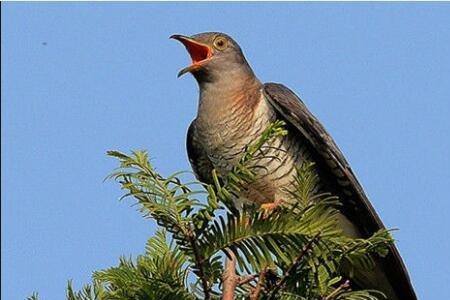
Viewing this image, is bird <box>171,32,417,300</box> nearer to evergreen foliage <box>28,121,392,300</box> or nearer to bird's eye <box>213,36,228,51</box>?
bird's eye <box>213,36,228,51</box>

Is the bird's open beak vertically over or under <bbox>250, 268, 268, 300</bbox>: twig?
over

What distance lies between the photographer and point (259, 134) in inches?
184

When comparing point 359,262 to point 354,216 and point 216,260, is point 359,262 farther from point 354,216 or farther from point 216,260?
point 354,216

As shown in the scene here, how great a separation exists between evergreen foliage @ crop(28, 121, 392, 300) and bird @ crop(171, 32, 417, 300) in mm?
1362

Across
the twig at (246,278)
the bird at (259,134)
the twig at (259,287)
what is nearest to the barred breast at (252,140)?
the bird at (259,134)

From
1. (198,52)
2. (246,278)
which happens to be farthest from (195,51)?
(246,278)

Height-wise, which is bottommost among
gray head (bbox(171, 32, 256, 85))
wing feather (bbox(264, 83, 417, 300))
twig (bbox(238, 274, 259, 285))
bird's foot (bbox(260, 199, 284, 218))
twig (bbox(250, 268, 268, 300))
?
twig (bbox(250, 268, 268, 300))

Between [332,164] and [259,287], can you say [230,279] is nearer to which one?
[259,287]

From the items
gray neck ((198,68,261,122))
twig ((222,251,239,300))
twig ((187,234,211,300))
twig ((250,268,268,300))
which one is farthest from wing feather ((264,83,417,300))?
twig ((187,234,211,300))

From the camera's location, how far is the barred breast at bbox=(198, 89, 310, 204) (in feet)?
14.5

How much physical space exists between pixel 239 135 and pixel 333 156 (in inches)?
22.2

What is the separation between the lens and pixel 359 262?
9.30ft

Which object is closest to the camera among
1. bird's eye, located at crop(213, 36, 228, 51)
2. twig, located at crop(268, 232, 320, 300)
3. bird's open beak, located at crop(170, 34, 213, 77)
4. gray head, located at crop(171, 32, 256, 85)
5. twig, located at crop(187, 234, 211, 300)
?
twig, located at crop(187, 234, 211, 300)

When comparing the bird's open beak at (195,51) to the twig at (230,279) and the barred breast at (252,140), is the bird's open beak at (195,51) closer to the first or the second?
the barred breast at (252,140)
